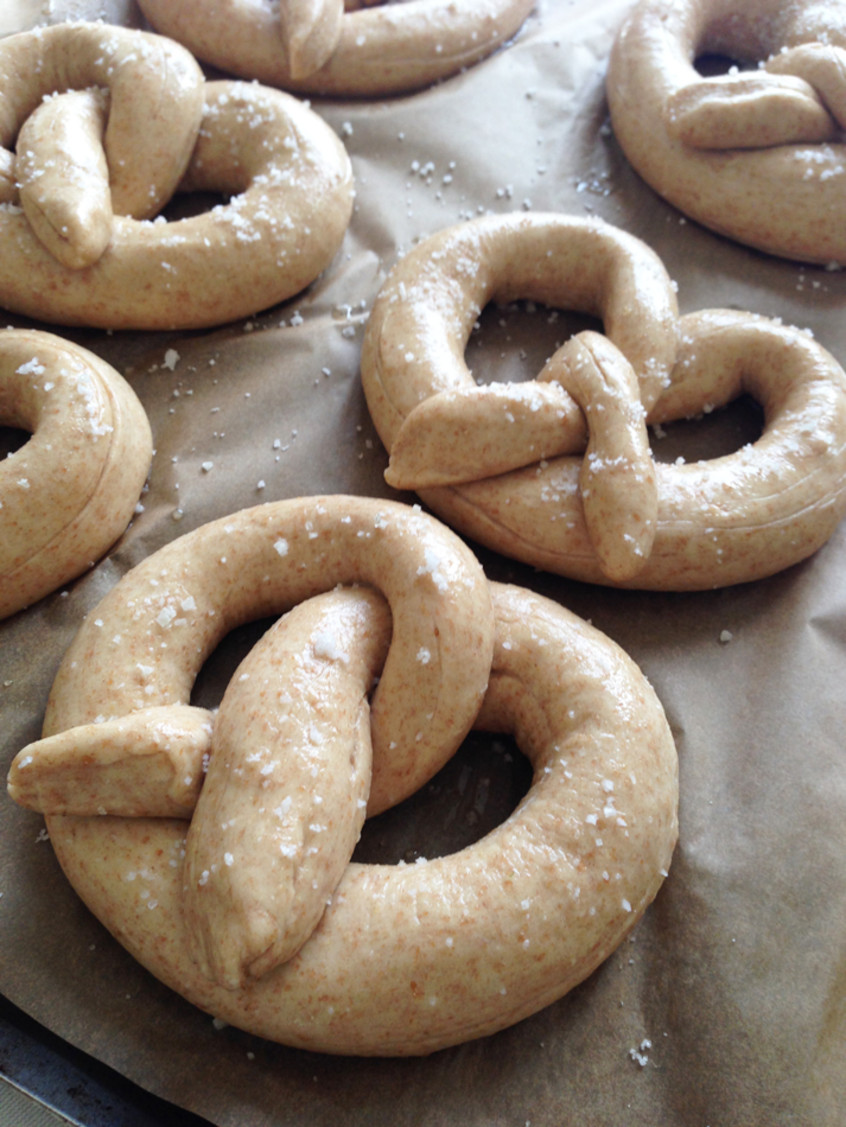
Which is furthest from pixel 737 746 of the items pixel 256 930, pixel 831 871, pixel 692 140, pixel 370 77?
pixel 370 77

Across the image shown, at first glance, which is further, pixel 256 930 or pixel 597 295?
pixel 597 295

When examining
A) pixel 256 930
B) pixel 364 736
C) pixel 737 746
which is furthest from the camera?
pixel 737 746

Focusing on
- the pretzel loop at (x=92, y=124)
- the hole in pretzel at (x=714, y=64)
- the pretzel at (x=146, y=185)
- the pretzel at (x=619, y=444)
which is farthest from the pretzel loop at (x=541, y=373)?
the hole in pretzel at (x=714, y=64)

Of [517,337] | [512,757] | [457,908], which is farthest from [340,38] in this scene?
[457,908]

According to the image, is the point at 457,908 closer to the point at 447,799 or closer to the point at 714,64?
the point at 447,799

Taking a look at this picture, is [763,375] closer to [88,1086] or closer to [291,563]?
[291,563]

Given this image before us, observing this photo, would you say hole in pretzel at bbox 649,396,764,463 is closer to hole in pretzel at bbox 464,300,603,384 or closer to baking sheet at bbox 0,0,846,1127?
baking sheet at bbox 0,0,846,1127
